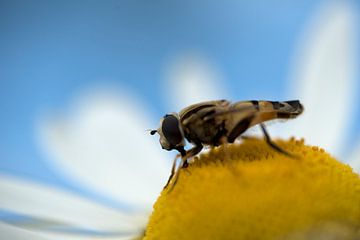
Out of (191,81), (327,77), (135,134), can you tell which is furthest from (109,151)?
(327,77)

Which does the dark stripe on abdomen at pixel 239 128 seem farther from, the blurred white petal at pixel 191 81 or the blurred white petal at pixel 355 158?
the blurred white petal at pixel 191 81

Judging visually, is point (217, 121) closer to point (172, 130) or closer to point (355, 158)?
point (172, 130)

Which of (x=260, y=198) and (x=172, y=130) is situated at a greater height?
(x=172, y=130)

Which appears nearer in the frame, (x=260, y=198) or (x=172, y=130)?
(x=260, y=198)

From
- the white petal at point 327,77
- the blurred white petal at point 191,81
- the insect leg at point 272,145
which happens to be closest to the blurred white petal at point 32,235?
the insect leg at point 272,145

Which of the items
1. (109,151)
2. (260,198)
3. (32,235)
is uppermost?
(109,151)

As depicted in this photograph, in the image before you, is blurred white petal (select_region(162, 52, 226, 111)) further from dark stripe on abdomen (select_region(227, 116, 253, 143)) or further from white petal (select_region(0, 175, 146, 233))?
dark stripe on abdomen (select_region(227, 116, 253, 143))

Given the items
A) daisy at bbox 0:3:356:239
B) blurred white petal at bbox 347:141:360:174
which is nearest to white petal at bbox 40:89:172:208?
daisy at bbox 0:3:356:239
